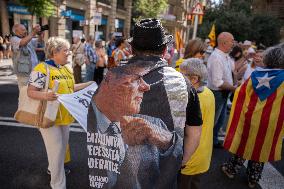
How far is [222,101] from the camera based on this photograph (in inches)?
193

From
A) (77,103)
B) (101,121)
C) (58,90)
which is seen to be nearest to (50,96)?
(58,90)

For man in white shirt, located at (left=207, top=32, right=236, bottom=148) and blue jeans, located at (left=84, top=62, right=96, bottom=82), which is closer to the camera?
man in white shirt, located at (left=207, top=32, right=236, bottom=148)

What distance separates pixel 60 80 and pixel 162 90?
6.02 ft

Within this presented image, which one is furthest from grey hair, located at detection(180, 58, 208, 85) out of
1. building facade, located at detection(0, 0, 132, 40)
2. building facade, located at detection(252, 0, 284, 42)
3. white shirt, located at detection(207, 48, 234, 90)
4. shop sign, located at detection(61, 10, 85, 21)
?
building facade, located at detection(252, 0, 284, 42)

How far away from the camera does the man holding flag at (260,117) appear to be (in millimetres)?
3525

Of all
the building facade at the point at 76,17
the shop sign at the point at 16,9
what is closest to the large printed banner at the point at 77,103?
the building facade at the point at 76,17

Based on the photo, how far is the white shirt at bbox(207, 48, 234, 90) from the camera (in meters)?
4.55

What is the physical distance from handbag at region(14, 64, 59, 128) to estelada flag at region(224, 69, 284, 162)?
2344 millimetres

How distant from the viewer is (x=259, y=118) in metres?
3.68

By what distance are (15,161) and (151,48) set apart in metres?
3.36

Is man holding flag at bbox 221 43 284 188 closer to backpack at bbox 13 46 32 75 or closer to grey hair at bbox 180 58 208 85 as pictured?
grey hair at bbox 180 58 208 85

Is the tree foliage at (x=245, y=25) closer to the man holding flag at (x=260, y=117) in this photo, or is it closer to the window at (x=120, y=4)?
the window at (x=120, y=4)

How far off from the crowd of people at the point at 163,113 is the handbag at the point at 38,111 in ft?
0.39

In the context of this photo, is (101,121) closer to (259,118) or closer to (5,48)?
(259,118)
